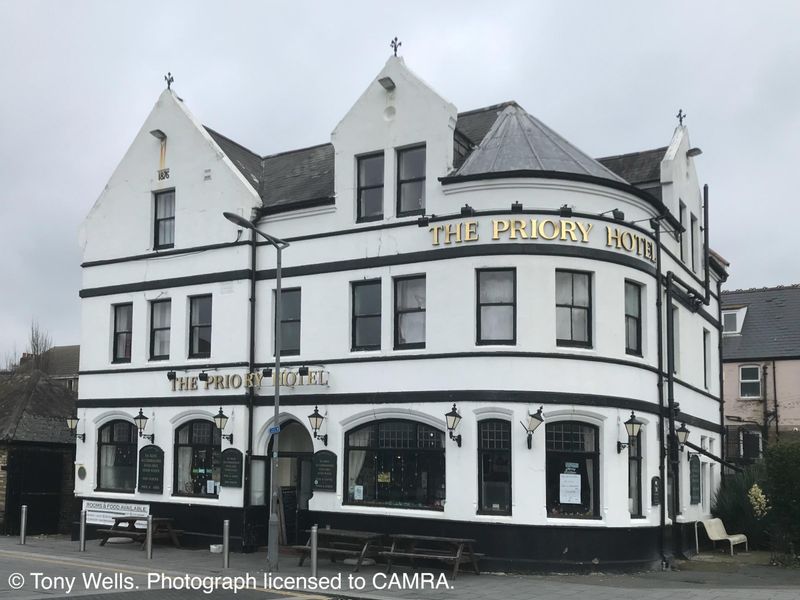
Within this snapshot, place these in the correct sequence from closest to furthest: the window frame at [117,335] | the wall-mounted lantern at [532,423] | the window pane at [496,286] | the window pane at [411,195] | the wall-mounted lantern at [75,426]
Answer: the wall-mounted lantern at [532,423], the window pane at [496,286], the window pane at [411,195], the window frame at [117,335], the wall-mounted lantern at [75,426]

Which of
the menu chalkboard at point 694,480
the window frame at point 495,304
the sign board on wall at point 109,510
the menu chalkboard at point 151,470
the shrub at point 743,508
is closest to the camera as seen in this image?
the window frame at point 495,304

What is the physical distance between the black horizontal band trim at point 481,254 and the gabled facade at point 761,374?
19.5 m

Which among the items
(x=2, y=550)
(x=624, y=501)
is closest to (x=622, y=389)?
(x=624, y=501)

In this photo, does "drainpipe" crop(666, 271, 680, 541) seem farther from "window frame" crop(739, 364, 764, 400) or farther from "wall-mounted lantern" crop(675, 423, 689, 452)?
"window frame" crop(739, 364, 764, 400)

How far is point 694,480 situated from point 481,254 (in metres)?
9.99

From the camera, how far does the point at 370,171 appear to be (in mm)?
22656

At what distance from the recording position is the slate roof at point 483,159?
2141 centimetres

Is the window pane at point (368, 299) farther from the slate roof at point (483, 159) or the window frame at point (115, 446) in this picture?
the window frame at point (115, 446)

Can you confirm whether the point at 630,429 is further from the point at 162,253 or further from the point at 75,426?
the point at 75,426

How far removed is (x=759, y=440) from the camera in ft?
126

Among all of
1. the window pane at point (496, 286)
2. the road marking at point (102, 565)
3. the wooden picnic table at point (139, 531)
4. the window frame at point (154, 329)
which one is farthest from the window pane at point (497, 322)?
the wooden picnic table at point (139, 531)

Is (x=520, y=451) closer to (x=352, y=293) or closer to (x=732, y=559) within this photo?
(x=352, y=293)

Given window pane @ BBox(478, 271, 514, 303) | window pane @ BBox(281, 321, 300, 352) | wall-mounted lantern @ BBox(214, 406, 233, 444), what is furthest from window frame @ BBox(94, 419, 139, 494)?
window pane @ BBox(478, 271, 514, 303)

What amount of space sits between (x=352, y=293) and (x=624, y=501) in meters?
7.87
